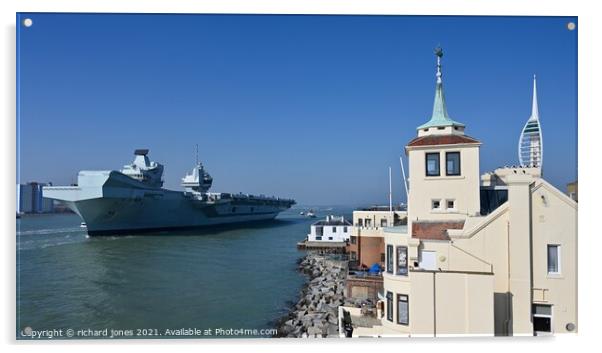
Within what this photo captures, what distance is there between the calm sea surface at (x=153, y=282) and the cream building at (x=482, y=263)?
106 inches

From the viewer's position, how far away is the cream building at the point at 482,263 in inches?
150

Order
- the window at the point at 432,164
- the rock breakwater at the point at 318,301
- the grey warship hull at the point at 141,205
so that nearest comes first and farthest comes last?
the window at the point at 432,164 → the rock breakwater at the point at 318,301 → the grey warship hull at the point at 141,205

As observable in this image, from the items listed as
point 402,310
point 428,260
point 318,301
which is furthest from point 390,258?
point 318,301

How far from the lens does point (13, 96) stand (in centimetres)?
417

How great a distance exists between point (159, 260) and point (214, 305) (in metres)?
5.49

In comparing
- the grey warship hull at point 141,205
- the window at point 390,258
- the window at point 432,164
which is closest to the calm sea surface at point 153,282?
the grey warship hull at point 141,205

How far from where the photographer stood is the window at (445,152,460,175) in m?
4.18

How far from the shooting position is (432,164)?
13.9 ft

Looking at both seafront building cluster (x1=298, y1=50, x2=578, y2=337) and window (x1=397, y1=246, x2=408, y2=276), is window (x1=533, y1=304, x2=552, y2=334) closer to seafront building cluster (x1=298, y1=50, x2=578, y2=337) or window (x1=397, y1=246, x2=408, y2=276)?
seafront building cluster (x1=298, y1=50, x2=578, y2=337)

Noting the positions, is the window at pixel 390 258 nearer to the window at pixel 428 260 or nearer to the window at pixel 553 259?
the window at pixel 428 260

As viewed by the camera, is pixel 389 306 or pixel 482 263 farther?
pixel 389 306

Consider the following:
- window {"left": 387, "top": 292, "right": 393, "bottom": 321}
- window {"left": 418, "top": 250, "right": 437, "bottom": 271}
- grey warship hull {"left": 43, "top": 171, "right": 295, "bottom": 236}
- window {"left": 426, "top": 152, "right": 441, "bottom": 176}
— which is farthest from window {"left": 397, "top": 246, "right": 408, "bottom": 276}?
grey warship hull {"left": 43, "top": 171, "right": 295, "bottom": 236}

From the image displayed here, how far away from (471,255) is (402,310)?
2.70ft

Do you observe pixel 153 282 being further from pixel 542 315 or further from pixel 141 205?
pixel 141 205
